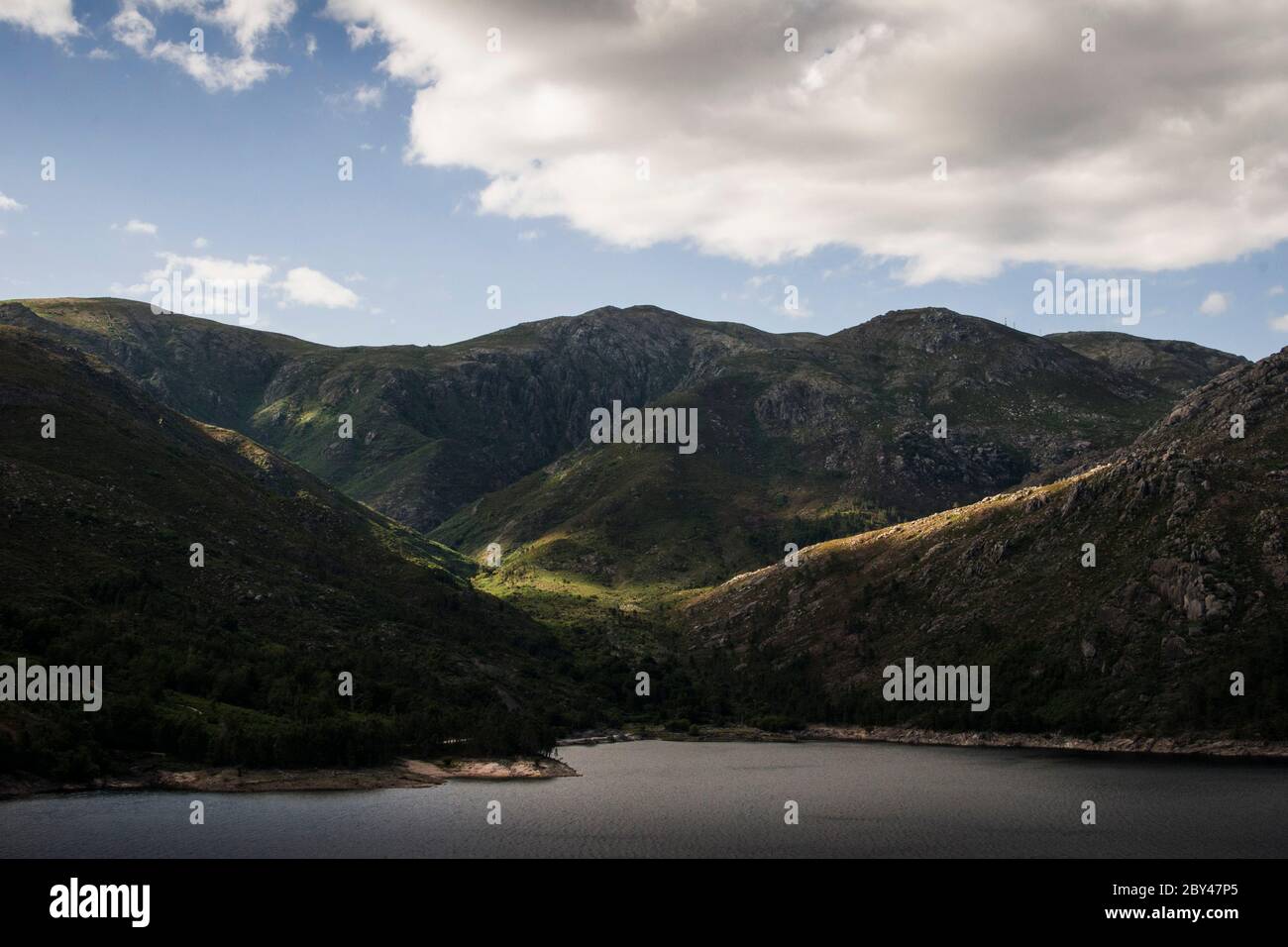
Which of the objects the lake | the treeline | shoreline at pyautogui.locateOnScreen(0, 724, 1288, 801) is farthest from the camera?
the treeline

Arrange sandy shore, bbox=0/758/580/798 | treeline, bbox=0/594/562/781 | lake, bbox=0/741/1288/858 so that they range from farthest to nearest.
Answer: treeline, bbox=0/594/562/781 < sandy shore, bbox=0/758/580/798 < lake, bbox=0/741/1288/858

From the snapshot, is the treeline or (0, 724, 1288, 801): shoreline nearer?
(0, 724, 1288, 801): shoreline

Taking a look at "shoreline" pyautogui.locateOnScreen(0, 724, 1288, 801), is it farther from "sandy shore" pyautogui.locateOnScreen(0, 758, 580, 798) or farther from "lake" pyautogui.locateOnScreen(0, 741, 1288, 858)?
"lake" pyautogui.locateOnScreen(0, 741, 1288, 858)

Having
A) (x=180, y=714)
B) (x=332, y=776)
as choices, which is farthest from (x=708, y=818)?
(x=180, y=714)

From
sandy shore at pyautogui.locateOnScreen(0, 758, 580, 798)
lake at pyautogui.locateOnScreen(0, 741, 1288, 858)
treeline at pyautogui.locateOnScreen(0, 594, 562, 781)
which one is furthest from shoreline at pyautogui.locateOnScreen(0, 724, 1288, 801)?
lake at pyautogui.locateOnScreen(0, 741, 1288, 858)

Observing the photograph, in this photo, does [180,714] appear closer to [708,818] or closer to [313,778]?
[313,778]

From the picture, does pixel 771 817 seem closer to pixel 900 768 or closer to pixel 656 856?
pixel 656 856
